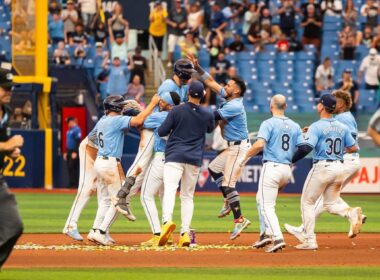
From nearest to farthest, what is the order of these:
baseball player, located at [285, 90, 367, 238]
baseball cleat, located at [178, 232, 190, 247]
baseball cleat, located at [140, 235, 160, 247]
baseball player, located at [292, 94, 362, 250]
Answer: baseball cleat, located at [178, 232, 190, 247] < baseball player, located at [292, 94, 362, 250] < baseball cleat, located at [140, 235, 160, 247] < baseball player, located at [285, 90, 367, 238]

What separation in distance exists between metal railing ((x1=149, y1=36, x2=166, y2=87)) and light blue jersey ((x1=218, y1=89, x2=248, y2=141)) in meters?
15.9

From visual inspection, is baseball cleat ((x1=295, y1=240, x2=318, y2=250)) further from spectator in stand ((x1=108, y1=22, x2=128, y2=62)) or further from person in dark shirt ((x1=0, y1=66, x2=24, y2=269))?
spectator in stand ((x1=108, y1=22, x2=128, y2=62))

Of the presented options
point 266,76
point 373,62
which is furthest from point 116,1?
point 373,62

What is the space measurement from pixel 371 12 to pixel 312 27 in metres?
1.79

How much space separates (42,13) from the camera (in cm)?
2845

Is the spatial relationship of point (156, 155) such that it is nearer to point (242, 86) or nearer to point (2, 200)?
point (242, 86)

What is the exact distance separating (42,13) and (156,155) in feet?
44.5

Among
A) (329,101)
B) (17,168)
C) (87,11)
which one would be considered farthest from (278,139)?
(87,11)

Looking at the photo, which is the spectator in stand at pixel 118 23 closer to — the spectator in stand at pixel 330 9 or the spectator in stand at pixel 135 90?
the spectator in stand at pixel 135 90

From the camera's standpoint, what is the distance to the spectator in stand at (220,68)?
31844 millimetres

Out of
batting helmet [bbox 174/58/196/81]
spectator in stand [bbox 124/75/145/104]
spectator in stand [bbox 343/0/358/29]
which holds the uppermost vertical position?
batting helmet [bbox 174/58/196/81]

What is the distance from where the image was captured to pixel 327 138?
600 inches

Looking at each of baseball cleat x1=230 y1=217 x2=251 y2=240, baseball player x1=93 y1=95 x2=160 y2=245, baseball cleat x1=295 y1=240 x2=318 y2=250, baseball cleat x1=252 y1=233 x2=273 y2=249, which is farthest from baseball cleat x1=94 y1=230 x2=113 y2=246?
baseball cleat x1=295 y1=240 x2=318 y2=250

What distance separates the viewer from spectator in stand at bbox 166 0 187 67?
1325 inches
